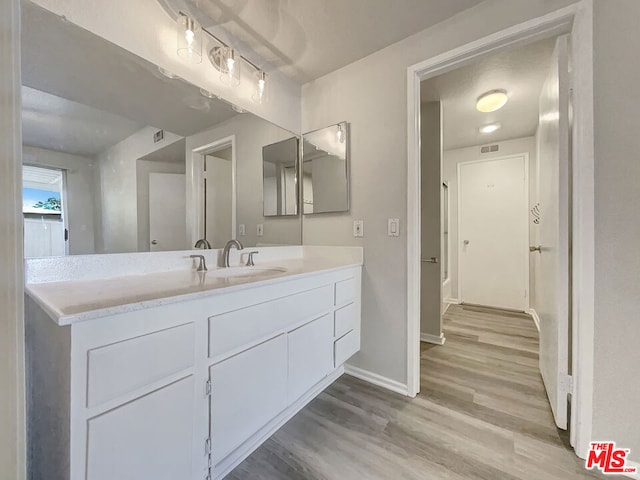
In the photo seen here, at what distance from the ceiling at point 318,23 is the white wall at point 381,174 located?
0.31 feet

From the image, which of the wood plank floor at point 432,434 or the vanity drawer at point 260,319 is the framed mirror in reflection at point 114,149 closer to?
the vanity drawer at point 260,319

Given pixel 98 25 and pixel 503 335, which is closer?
pixel 98 25

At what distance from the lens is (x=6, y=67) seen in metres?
0.40

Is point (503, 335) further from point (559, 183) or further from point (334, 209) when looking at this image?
point (334, 209)

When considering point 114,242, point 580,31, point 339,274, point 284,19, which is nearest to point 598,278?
point 580,31

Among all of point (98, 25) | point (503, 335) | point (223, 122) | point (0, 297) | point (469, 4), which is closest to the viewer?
point (0, 297)

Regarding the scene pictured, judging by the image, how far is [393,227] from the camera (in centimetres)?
172

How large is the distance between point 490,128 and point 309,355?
11.1 feet

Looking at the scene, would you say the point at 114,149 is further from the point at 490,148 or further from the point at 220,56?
the point at 490,148

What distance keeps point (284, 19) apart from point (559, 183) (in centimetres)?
177

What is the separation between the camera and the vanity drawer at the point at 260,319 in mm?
969

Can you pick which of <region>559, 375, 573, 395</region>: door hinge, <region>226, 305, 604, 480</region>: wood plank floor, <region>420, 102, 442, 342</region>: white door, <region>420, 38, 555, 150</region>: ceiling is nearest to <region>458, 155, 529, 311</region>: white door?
<region>420, 38, 555, 150</region>: ceiling

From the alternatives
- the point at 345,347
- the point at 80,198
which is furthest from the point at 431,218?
the point at 80,198

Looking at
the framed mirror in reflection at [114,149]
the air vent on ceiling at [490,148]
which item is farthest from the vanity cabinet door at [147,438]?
the air vent on ceiling at [490,148]
